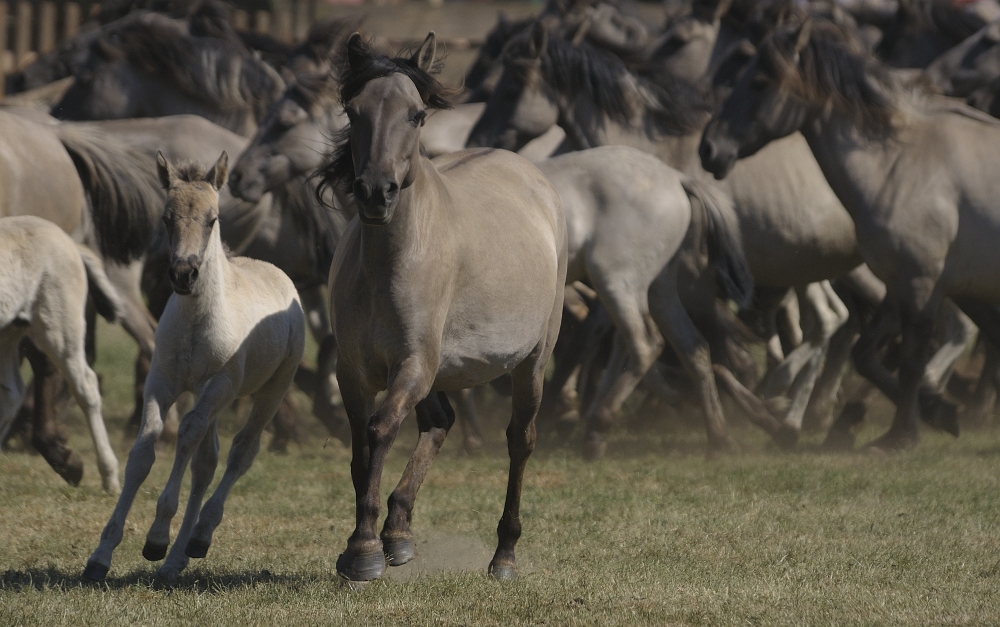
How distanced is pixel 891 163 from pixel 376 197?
535 cm

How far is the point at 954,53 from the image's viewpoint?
38.8ft

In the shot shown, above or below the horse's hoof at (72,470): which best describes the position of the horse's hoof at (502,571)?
above

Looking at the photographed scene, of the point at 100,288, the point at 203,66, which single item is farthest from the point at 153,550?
the point at 203,66

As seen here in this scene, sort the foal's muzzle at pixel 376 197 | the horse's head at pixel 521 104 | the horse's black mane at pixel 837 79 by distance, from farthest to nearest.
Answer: the horse's head at pixel 521 104, the horse's black mane at pixel 837 79, the foal's muzzle at pixel 376 197

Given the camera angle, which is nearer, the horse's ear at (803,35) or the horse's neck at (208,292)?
the horse's neck at (208,292)

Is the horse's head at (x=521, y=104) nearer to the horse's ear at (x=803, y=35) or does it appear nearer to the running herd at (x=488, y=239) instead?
the running herd at (x=488, y=239)

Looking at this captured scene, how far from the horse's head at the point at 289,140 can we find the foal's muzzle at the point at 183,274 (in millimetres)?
4093

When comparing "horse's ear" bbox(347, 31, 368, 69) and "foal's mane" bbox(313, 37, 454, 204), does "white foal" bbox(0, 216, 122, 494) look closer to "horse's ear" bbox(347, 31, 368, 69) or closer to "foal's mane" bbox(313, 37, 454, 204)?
"foal's mane" bbox(313, 37, 454, 204)

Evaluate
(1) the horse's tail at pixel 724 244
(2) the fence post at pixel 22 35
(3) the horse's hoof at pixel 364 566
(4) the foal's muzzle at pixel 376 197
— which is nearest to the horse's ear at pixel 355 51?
(4) the foal's muzzle at pixel 376 197

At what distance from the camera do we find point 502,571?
5.07 meters

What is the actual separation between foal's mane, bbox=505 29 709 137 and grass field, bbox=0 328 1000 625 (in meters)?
2.57

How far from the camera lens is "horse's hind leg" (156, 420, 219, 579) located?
4938mm

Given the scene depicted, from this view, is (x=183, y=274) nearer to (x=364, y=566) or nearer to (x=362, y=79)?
(x=362, y=79)

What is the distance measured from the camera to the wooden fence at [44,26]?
1750cm
